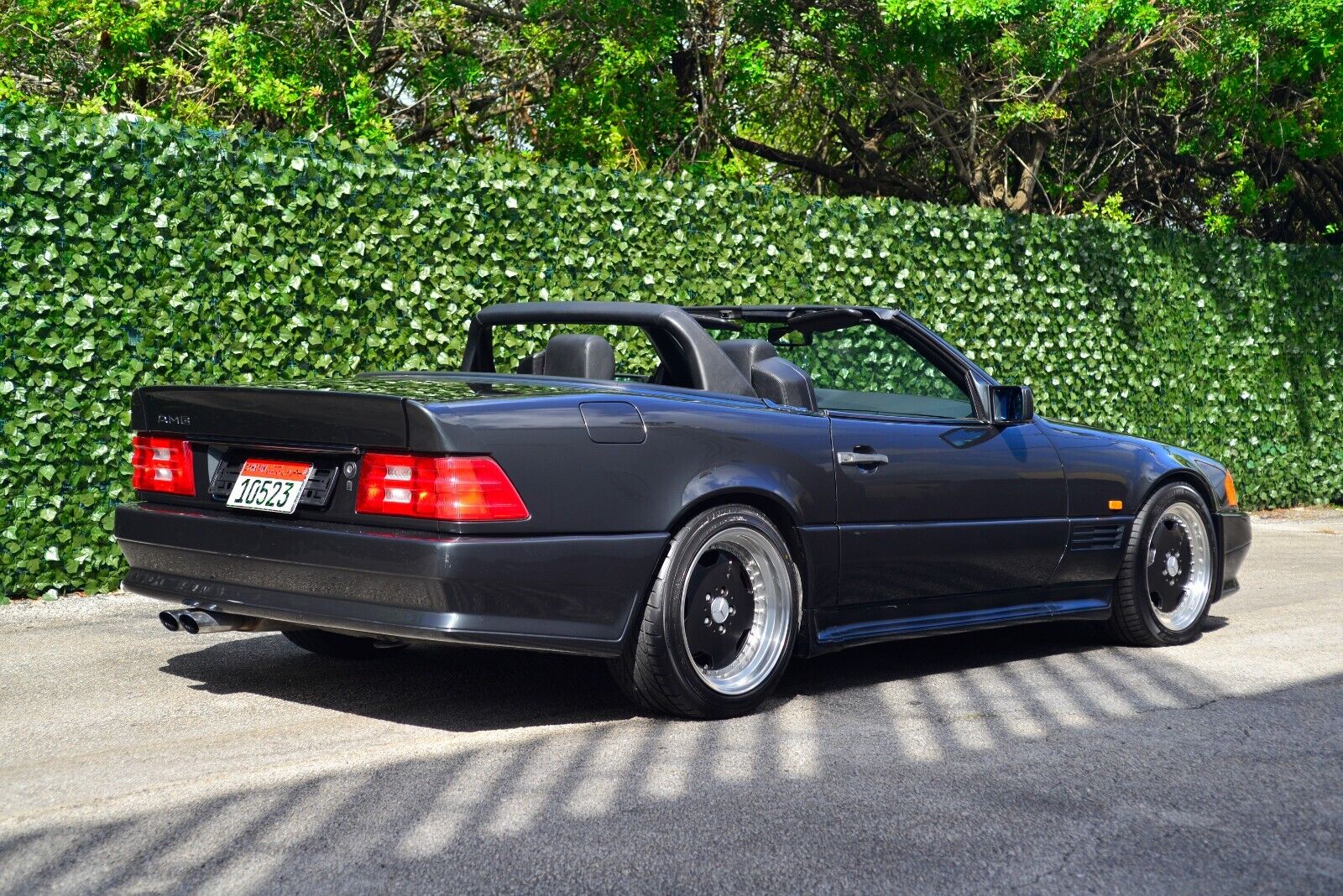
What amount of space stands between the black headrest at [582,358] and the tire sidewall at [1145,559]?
256cm

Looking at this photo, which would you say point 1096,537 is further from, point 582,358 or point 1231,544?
point 582,358

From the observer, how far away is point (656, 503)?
455 cm

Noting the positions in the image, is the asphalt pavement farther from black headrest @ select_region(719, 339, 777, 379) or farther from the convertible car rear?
black headrest @ select_region(719, 339, 777, 379)

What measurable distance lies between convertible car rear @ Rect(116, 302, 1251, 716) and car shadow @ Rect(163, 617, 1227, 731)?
225mm

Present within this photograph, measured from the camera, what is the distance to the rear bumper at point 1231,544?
6816 mm

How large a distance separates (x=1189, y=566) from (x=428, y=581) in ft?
13.0

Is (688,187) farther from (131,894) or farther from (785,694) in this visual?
A: (131,894)

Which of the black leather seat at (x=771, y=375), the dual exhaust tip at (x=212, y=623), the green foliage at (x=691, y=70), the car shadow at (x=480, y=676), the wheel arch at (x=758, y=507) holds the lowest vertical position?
the car shadow at (x=480, y=676)

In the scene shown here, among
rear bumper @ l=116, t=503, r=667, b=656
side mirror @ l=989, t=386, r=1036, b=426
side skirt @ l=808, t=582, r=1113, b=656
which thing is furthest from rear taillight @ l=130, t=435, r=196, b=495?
side mirror @ l=989, t=386, r=1036, b=426

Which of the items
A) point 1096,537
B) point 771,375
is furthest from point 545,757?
→ point 1096,537

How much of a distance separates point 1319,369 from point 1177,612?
8434mm

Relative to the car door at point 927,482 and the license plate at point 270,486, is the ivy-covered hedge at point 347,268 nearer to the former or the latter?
the license plate at point 270,486

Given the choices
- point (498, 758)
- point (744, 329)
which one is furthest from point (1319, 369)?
point (498, 758)

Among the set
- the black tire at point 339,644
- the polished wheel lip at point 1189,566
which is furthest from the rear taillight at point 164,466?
the polished wheel lip at point 1189,566
